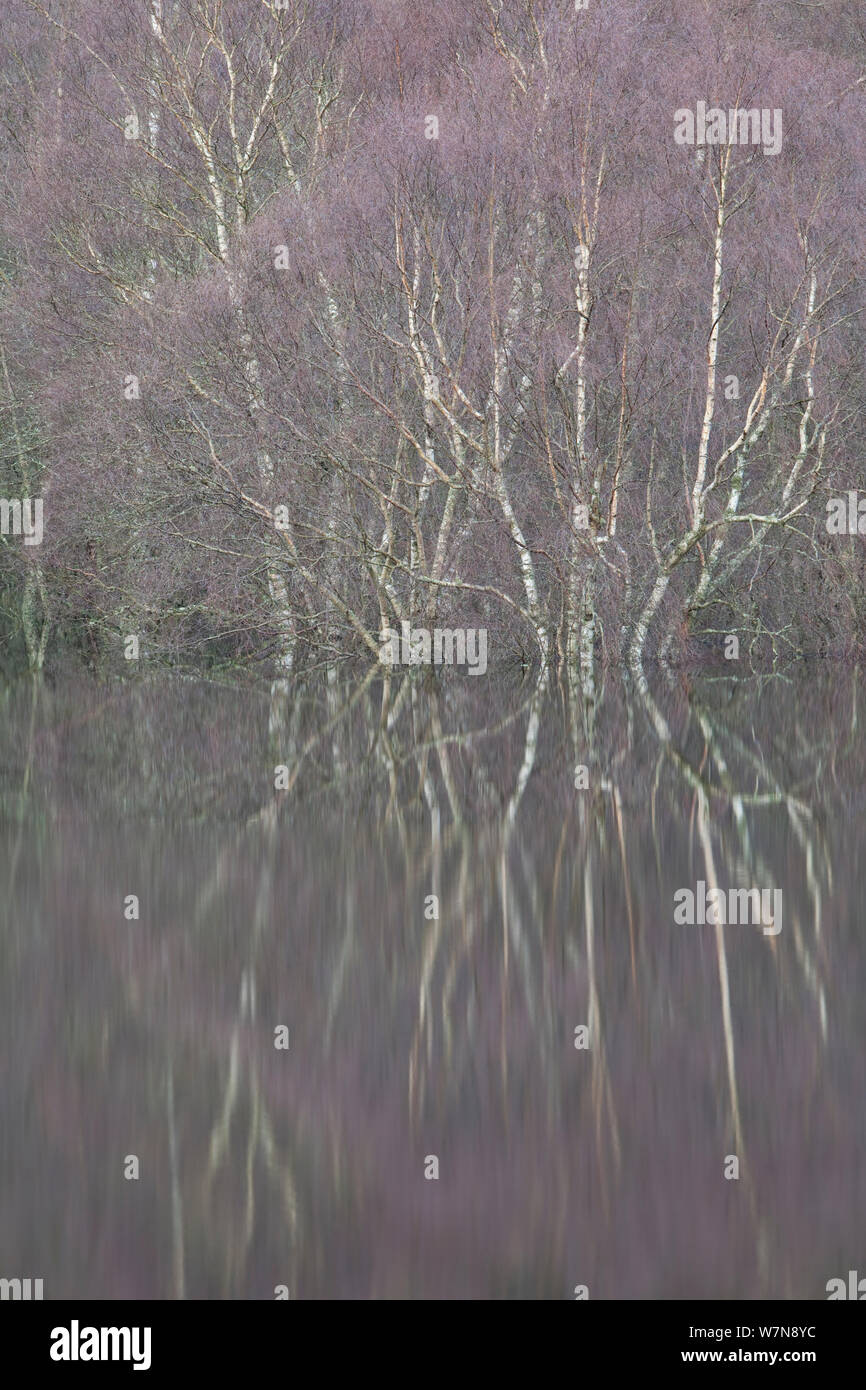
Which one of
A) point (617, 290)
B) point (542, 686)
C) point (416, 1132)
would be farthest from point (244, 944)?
point (617, 290)

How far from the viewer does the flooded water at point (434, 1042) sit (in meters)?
3.18

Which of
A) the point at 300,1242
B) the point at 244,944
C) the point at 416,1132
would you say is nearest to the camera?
the point at 300,1242

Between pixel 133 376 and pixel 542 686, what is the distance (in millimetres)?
7042

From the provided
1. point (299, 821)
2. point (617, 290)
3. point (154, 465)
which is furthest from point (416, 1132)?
point (154, 465)

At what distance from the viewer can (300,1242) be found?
3.20 m

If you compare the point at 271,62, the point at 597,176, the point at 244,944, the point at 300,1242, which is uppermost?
the point at 271,62

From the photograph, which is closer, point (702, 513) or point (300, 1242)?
point (300, 1242)

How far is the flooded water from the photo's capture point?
3.18 m

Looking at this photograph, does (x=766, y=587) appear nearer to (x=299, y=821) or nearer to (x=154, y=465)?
(x=154, y=465)

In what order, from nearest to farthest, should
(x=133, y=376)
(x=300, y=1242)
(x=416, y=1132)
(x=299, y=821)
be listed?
(x=300, y=1242), (x=416, y=1132), (x=299, y=821), (x=133, y=376)

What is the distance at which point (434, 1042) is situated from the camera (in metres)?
4.46

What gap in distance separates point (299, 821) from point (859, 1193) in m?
5.38

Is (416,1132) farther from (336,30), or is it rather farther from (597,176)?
(336,30)

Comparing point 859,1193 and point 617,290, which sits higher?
point 617,290
